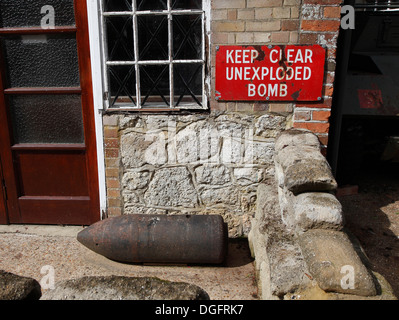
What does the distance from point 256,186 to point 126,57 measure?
61.0 inches

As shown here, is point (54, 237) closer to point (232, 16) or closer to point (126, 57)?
point (126, 57)

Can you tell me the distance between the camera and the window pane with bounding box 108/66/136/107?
120 inches

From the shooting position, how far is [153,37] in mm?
2953

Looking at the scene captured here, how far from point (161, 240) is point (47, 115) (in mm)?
1550

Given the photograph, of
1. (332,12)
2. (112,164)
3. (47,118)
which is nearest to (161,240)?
(112,164)

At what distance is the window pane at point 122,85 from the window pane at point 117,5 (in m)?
0.46

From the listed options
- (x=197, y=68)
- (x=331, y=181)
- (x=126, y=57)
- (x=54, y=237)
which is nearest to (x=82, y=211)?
(x=54, y=237)

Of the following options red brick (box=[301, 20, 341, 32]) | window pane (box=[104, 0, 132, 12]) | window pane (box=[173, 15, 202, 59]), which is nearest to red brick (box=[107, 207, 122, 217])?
window pane (box=[173, 15, 202, 59])

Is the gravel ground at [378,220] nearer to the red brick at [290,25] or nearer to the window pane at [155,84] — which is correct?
the red brick at [290,25]

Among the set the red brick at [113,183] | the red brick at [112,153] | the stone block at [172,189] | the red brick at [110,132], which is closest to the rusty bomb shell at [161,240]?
the stone block at [172,189]

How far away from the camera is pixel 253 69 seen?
2844mm

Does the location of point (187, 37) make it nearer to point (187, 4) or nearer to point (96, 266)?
point (187, 4)

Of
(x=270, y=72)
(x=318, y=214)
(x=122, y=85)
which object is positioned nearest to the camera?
(x=318, y=214)

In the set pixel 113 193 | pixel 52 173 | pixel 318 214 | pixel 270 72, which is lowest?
pixel 113 193
